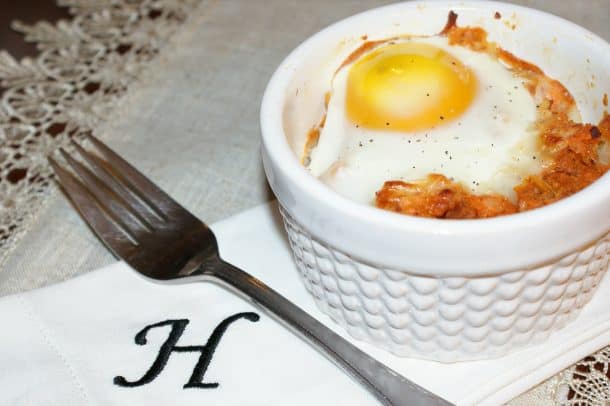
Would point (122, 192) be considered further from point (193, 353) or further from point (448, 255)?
point (448, 255)

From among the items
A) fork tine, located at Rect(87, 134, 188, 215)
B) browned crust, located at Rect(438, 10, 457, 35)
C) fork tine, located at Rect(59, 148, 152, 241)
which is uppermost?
browned crust, located at Rect(438, 10, 457, 35)

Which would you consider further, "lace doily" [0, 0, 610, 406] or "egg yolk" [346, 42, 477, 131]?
"lace doily" [0, 0, 610, 406]

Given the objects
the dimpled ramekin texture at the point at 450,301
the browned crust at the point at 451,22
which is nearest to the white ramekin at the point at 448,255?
the dimpled ramekin texture at the point at 450,301

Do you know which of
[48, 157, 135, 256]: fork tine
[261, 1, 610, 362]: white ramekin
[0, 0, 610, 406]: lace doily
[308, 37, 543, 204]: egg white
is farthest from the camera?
[0, 0, 610, 406]: lace doily

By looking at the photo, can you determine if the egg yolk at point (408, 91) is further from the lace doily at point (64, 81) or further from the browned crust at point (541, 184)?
the lace doily at point (64, 81)

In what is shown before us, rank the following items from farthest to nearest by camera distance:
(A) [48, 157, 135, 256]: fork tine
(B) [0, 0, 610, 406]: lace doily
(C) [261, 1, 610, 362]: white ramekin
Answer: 1. (B) [0, 0, 610, 406]: lace doily
2. (A) [48, 157, 135, 256]: fork tine
3. (C) [261, 1, 610, 362]: white ramekin

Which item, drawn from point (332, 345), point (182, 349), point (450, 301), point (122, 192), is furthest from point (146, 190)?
point (450, 301)

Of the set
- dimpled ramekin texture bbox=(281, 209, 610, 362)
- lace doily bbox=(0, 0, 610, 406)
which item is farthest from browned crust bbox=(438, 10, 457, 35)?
lace doily bbox=(0, 0, 610, 406)

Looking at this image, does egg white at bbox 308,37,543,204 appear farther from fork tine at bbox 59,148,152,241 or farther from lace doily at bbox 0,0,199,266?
lace doily at bbox 0,0,199,266
